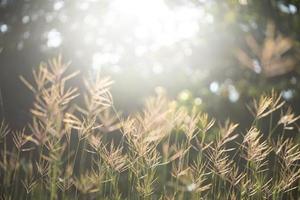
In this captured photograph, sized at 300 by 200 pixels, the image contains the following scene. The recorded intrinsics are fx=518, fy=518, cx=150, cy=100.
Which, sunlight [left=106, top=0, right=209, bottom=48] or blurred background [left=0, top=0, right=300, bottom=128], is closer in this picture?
blurred background [left=0, top=0, right=300, bottom=128]

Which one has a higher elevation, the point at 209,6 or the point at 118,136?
the point at 209,6

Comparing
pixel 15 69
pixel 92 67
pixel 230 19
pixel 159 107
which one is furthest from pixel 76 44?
pixel 159 107

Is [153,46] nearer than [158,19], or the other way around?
[158,19]

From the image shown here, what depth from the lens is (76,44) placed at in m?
7.32

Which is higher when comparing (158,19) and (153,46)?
(158,19)

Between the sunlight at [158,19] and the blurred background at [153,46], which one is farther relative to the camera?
the sunlight at [158,19]

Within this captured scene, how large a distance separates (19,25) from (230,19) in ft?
10.0

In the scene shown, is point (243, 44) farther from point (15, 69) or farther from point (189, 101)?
point (15, 69)

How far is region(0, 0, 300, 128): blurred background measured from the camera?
5.38 metres

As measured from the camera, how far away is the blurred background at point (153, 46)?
17.6ft

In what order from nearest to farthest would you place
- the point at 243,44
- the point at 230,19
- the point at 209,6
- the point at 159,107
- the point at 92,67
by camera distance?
1. the point at 159,107
2. the point at 230,19
3. the point at 209,6
4. the point at 243,44
5. the point at 92,67

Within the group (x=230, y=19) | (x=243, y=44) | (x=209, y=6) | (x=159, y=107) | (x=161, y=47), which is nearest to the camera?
(x=159, y=107)

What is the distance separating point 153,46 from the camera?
7781mm


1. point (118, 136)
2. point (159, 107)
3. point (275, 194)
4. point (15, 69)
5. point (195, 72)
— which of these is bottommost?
point (195, 72)
